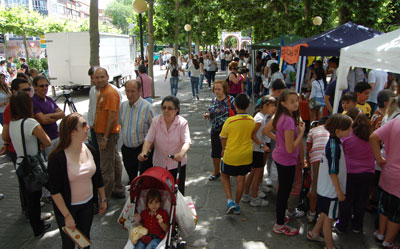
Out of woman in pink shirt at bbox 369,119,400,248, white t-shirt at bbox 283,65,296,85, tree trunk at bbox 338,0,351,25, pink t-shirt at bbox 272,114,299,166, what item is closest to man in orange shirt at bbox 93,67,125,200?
pink t-shirt at bbox 272,114,299,166

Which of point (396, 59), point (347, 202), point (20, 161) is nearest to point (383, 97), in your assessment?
point (396, 59)

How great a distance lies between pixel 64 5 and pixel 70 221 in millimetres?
79341

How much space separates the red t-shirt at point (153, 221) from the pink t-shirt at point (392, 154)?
7.95ft

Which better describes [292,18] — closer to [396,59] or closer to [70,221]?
[396,59]

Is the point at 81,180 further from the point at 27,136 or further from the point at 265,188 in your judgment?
the point at 265,188

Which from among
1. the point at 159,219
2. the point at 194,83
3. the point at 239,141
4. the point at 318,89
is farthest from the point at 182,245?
the point at 194,83

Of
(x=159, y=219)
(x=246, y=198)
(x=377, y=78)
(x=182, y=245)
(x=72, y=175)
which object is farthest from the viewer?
(x=377, y=78)

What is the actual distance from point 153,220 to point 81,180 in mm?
830

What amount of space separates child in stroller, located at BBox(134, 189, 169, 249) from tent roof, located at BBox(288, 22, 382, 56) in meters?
6.15

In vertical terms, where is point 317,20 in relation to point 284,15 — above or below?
below

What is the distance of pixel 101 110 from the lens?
446 cm

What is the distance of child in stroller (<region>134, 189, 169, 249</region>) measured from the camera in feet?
9.96

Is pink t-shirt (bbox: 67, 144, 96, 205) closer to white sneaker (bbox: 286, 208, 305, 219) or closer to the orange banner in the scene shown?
white sneaker (bbox: 286, 208, 305, 219)

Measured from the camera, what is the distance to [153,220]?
3.13 m
